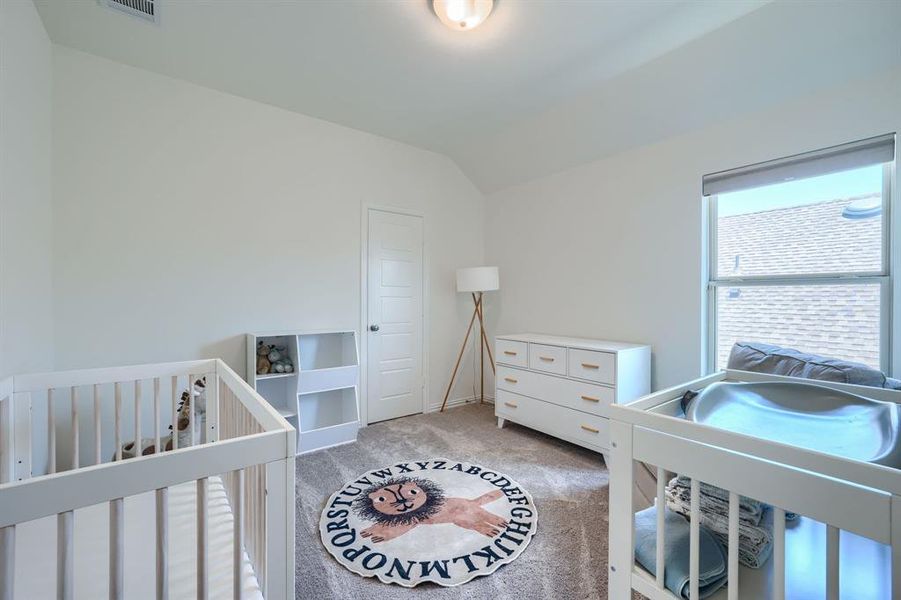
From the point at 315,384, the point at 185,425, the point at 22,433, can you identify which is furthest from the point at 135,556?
the point at 315,384

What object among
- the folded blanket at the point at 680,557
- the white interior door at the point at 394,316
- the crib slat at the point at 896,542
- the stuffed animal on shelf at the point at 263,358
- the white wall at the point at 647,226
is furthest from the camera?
the white interior door at the point at 394,316

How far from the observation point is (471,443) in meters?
2.83

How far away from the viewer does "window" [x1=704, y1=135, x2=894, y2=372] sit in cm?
188

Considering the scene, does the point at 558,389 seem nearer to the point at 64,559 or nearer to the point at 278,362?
the point at 278,362

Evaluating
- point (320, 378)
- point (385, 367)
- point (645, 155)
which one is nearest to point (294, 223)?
point (320, 378)

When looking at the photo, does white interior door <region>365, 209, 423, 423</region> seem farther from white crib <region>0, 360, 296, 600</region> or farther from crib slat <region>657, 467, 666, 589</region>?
crib slat <region>657, 467, 666, 589</region>

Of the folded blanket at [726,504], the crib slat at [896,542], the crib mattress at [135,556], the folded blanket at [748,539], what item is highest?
the crib slat at [896,542]

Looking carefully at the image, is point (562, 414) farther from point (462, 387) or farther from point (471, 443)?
point (462, 387)

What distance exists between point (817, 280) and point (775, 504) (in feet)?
6.72

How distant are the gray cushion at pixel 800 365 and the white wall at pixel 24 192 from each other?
11.4ft

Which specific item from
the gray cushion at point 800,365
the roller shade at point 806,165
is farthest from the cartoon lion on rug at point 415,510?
the roller shade at point 806,165

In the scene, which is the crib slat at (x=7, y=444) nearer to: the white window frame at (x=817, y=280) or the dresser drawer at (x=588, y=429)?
the dresser drawer at (x=588, y=429)

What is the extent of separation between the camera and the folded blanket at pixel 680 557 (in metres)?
0.88

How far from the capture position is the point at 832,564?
613 mm
